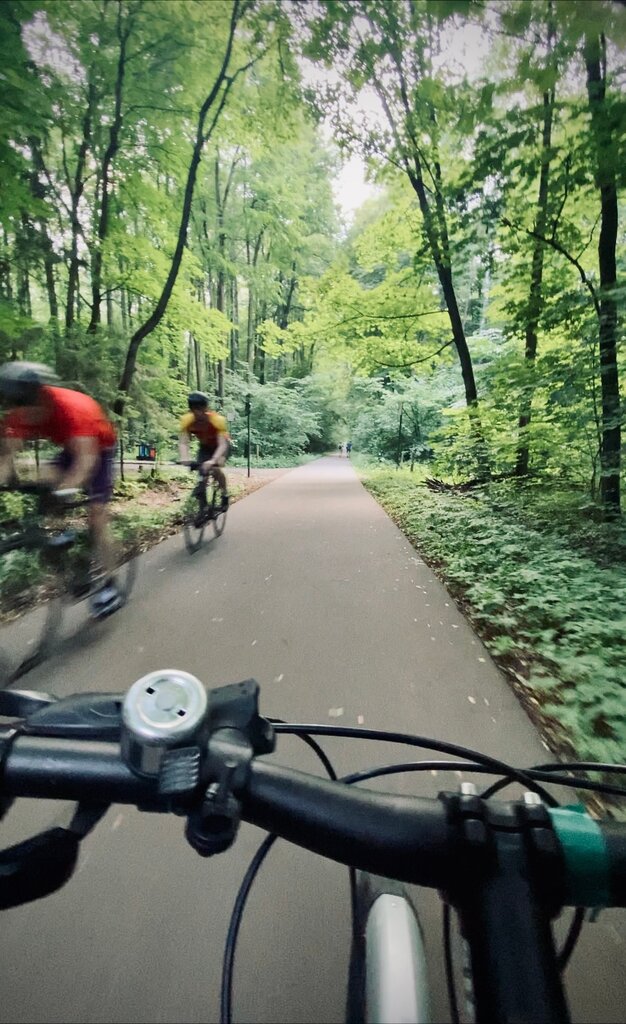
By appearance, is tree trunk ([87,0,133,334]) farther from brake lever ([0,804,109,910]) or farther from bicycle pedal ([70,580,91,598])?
brake lever ([0,804,109,910])

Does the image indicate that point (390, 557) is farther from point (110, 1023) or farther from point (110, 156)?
point (110, 156)

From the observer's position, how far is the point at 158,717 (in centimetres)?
62

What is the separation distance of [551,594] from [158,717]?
4.21m

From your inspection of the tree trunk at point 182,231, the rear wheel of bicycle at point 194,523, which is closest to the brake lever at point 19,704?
the rear wheel of bicycle at point 194,523

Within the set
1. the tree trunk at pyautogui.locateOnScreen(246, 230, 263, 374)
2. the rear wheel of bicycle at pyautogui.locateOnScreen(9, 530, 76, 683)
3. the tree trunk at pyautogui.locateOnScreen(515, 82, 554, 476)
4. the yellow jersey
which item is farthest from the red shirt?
the tree trunk at pyautogui.locateOnScreen(246, 230, 263, 374)

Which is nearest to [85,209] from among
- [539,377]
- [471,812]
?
[539,377]

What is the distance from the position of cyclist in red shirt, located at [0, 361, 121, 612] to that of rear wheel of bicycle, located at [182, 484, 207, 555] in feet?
7.01

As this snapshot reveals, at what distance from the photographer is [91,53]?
5035mm

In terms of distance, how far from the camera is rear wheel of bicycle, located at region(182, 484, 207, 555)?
616cm

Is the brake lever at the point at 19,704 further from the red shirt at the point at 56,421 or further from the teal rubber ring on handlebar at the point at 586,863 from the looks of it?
the red shirt at the point at 56,421

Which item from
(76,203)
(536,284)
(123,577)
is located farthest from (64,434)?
(536,284)

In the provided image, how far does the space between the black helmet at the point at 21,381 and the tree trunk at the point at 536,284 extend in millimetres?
4811

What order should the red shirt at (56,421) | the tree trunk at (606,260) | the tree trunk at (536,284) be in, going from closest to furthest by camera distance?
the red shirt at (56,421) → the tree trunk at (606,260) → the tree trunk at (536,284)

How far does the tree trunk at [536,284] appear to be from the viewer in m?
4.88
